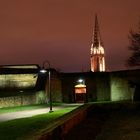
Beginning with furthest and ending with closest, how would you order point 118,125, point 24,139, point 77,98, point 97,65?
point 97,65 → point 77,98 → point 118,125 → point 24,139

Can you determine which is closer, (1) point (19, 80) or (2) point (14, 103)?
(2) point (14, 103)

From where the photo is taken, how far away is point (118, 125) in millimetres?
24281

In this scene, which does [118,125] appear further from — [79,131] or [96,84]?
[96,84]

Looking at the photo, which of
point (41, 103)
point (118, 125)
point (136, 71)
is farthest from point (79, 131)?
point (136, 71)

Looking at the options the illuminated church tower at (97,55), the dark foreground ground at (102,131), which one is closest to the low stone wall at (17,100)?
the dark foreground ground at (102,131)

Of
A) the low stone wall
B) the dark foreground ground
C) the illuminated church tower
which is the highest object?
the illuminated church tower

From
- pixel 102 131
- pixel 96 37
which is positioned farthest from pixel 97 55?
pixel 102 131

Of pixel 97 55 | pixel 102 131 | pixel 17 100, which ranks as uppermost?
pixel 97 55

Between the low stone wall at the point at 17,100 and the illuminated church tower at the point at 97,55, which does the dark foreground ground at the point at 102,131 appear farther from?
the illuminated church tower at the point at 97,55

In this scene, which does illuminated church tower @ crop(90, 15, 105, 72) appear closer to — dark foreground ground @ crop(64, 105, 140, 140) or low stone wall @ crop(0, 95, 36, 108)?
low stone wall @ crop(0, 95, 36, 108)

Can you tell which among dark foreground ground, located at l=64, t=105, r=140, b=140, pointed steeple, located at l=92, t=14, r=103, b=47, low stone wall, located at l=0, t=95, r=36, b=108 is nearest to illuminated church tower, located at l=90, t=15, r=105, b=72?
pointed steeple, located at l=92, t=14, r=103, b=47

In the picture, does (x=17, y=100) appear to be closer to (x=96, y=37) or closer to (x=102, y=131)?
(x=102, y=131)

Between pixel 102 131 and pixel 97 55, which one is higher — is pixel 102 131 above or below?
below

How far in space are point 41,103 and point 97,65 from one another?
110 metres
